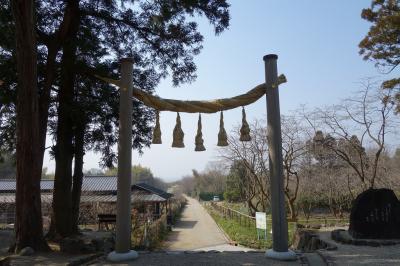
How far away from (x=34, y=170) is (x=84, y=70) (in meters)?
3.03

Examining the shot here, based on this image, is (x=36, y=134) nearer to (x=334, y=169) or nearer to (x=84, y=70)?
(x=84, y=70)

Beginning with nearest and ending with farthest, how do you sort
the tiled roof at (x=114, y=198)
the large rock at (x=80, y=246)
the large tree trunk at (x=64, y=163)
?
the large rock at (x=80, y=246) → the large tree trunk at (x=64, y=163) → the tiled roof at (x=114, y=198)

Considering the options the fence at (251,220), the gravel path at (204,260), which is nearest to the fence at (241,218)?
the fence at (251,220)

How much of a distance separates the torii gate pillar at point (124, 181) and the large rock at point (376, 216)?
221 inches

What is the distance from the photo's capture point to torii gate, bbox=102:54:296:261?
5910 mm

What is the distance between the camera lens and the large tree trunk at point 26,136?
690cm

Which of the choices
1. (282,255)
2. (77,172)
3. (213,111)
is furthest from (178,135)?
(77,172)

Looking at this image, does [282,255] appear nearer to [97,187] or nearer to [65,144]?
[65,144]

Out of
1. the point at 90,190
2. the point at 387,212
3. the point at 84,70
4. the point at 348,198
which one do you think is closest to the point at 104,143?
the point at 84,70

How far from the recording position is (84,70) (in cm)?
902

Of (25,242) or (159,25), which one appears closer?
(25,242)

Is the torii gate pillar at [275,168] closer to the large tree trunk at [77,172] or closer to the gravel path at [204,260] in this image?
the gravel path at [204,260]

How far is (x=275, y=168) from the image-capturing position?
20.0 feet

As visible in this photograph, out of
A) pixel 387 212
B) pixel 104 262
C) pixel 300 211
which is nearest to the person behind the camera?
pixel 104 262
